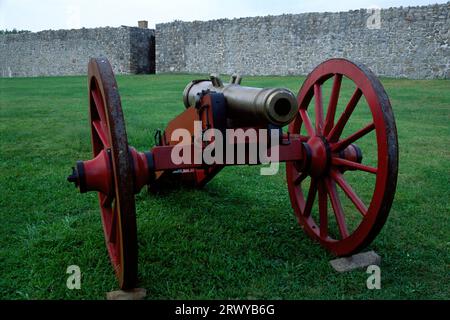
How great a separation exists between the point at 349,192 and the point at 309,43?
58.9ft

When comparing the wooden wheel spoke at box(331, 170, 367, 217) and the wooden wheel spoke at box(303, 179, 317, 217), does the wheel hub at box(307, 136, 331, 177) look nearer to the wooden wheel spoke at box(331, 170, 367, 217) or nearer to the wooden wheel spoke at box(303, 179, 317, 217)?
the wooden wheel spoke at box(331, 170, 367, 217)

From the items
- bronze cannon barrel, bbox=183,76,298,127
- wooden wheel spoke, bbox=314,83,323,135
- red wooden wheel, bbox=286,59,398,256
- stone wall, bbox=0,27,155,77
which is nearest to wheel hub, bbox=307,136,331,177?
red wooden wheel, bbox=286,59,398,256

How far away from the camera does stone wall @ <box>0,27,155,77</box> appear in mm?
25312

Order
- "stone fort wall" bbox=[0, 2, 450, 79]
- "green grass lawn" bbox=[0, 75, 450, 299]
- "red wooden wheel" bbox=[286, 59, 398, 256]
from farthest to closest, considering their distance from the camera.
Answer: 1. "stone fort wall" bbox=[0, 2, 450, 79]
2. "green grass lawn" bbox=[0, 75, 450, 299]
3. "red wooden wheel" bbox=[286, 59, 398, 256]

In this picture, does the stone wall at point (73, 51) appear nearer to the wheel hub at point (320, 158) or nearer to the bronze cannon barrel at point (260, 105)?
the bronze cannon barrel at point (260, 105)

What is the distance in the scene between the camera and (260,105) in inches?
98.7

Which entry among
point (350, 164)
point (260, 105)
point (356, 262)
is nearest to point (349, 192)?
point (350, 164)

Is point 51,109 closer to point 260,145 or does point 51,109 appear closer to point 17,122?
point 17,122

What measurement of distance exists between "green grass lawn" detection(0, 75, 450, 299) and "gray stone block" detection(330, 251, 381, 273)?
0.19ft

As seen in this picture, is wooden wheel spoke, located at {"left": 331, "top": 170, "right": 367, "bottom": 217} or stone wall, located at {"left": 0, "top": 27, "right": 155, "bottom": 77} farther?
stone wall, located at {"left": 0, "top": 27, "right": 155, "bottom": 77}

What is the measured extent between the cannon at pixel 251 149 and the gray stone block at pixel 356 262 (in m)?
0.07

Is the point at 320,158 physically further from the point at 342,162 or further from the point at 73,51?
the point at 73,51

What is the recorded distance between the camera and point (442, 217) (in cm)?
367
